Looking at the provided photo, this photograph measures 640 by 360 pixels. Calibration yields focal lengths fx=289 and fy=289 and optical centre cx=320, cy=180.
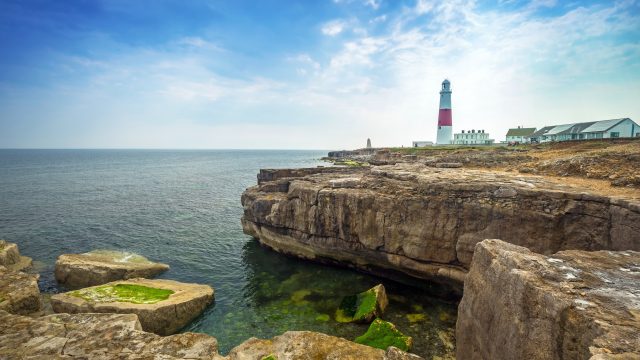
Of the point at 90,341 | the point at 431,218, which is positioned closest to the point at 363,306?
the point at 431,218

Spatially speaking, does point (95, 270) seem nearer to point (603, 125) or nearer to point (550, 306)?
point (550, 306)

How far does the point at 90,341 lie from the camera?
9758 mm

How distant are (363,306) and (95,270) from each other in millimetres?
18440

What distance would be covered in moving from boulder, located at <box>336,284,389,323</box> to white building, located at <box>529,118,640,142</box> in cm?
5663

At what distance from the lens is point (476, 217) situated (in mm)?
16688

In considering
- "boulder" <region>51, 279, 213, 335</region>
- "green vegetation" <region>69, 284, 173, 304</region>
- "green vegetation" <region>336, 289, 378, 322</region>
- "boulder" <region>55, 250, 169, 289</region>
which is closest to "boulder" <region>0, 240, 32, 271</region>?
"boulder" <region>55, 250, 169, 289</region>

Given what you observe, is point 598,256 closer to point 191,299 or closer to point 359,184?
point 359,184

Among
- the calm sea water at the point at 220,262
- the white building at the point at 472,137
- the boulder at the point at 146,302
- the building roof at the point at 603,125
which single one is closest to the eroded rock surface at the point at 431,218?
the calm sea water at the point at 220,262

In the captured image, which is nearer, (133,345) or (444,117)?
(133,345)

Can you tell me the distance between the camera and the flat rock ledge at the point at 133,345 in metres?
9.02

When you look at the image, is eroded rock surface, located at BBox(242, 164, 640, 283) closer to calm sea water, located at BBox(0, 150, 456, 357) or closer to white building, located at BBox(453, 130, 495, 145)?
calm sea water, located at BBox(0, 150, 456, 357)

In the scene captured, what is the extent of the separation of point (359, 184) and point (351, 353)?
48.4 feet

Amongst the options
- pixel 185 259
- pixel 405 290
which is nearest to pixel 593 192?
pixel 405 290

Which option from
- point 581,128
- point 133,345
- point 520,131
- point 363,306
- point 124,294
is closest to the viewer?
point 133,345
